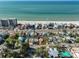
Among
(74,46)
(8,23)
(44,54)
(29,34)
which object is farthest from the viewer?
(8,23)

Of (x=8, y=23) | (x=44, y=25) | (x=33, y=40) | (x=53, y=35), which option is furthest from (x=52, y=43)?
(x=8, y=23)

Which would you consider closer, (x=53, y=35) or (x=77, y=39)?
(x=77, y=39)

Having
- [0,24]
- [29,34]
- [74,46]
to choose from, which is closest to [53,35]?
[29,34]

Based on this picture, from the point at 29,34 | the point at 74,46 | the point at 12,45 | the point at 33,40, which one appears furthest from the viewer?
the point at 29,34

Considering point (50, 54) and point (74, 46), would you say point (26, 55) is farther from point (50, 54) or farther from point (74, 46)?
point (74, 46)

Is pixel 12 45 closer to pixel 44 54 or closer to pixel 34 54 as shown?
pixel 34 54

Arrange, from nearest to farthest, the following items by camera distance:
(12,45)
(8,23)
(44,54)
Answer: (44,54) → (12,45) → (8,23)

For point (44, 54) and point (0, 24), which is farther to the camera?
point (0, 24)

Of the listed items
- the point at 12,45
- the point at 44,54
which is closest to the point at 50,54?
the point at 44,54

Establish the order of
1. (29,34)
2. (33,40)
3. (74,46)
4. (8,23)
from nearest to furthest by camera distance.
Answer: (74,46)
(33,40)
(29,34)
(8,23)
